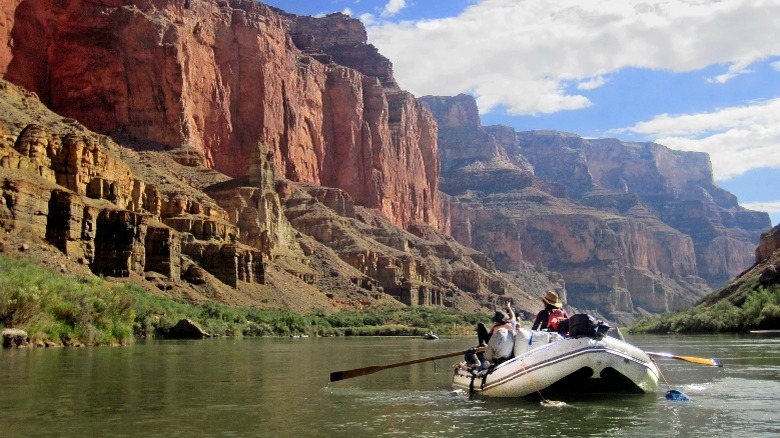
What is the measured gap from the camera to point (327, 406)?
2300 centimetres

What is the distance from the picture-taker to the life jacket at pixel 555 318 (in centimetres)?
2545

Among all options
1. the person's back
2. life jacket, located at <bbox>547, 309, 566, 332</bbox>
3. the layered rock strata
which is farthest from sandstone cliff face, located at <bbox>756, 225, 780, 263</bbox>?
the person's back

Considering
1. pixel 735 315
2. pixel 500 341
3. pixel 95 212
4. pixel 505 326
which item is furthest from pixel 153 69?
pixel 500 341

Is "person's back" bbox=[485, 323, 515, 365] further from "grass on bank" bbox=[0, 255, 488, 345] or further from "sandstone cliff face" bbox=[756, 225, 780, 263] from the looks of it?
"sandstone cliff face" bbox=[756, 225, 780, 263]

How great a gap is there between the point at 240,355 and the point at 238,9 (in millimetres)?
149214

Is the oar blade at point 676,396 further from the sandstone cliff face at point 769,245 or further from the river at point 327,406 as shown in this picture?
the sandstone cliff face at point 769,245

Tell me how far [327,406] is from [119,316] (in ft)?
109

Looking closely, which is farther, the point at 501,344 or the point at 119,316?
the point at 119,316

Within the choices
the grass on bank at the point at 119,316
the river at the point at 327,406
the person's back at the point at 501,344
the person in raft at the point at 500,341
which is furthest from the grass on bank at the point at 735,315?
the person's back at the point at 501,344

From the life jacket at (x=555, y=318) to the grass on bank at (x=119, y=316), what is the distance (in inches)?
1042

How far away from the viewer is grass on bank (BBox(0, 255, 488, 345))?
44625 millimetres

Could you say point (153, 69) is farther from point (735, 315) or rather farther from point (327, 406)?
point (327, 406)

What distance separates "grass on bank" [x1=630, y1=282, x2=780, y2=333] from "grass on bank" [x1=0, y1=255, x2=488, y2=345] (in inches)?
1168

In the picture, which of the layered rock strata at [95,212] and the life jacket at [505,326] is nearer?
the life jacket at [505,326]
